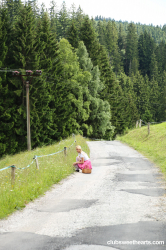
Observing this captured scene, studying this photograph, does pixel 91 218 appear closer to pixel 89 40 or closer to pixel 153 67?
pixel 89 40

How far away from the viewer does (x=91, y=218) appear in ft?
22.2

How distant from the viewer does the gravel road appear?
5492mm

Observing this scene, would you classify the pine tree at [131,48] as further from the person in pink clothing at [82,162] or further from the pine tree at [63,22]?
the person in pink clothing at [82,162]

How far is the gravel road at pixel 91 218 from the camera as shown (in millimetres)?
5492

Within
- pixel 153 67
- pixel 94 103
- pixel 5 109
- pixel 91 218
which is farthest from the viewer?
pixel 153 67

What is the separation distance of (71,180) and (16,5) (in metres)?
77.7

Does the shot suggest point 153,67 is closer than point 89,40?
No

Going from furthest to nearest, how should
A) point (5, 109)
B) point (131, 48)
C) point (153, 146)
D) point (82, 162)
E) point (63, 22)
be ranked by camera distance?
point (131, 48) < point (63, 22) < point (5, 109) < point (153, 146) < point (82, 162)

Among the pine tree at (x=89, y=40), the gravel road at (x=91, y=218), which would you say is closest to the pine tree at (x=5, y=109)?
the gravel road at (x=91, y=218)

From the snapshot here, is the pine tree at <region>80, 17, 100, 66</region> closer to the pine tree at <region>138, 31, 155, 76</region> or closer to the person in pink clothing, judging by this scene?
the person in pink clothing

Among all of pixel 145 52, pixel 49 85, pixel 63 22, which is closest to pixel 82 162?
pixel 49 85

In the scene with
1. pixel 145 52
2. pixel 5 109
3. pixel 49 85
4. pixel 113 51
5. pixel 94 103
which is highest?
pixel 145 52

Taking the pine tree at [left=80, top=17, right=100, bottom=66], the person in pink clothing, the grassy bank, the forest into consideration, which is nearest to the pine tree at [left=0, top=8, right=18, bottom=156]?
the forest

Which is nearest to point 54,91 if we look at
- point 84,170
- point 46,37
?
point 46,37
